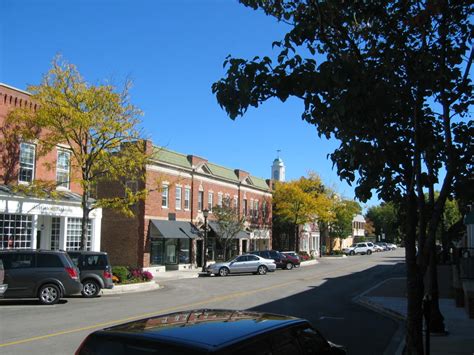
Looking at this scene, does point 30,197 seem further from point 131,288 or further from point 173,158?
point 173,158

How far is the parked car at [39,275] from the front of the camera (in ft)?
55.2

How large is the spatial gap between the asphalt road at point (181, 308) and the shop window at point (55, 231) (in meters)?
7.81

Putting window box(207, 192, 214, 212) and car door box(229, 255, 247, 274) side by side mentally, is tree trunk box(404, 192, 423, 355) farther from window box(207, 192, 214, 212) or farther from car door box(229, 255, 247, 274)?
window box(207, 192, 214, 212)

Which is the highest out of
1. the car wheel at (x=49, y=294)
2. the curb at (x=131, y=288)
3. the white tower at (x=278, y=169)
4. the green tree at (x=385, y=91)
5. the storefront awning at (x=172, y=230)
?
the white tower at (x=278, y=169)

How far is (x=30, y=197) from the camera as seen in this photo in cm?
2456

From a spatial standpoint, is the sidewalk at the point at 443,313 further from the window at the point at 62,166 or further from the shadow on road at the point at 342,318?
the window at the point at 62,166

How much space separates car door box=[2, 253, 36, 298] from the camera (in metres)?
16.7

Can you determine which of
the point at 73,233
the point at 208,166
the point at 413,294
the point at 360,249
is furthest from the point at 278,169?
the point at 413,294

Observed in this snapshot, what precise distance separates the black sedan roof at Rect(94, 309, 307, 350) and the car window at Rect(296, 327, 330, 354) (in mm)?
116

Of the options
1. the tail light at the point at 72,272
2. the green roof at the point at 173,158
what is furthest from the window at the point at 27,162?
the green roof at the point at 173,158

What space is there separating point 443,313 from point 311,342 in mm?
12430

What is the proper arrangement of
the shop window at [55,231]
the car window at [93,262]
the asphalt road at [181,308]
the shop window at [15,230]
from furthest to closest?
the shop window at [55,231] → the shop window at [15,230] → the car window at [93,262] → the asphalt road at [181,308]

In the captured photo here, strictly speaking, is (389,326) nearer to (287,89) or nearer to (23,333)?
(23,333)

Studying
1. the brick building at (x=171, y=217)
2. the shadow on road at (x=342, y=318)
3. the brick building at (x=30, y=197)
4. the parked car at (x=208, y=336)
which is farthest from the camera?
the brick building at (x=171, y=217)
